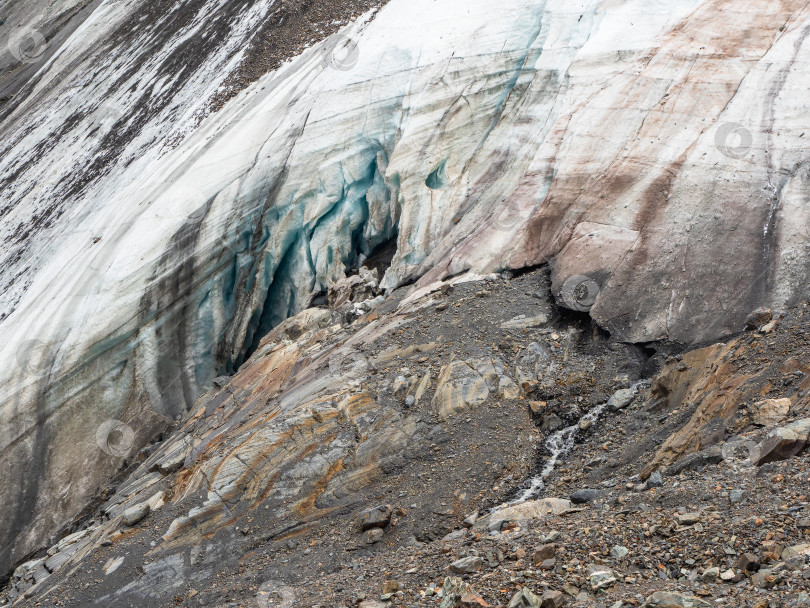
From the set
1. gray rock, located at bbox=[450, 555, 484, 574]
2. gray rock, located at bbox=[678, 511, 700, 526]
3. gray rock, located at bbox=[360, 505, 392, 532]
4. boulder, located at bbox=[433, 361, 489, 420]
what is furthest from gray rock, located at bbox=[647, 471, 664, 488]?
gray rock, located at bbox=[360, 505, 392, 532]

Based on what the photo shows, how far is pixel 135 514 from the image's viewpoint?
14.3m

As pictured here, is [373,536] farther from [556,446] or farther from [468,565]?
[556,446]

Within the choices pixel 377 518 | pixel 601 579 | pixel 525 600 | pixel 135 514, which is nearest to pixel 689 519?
pixel 601 579

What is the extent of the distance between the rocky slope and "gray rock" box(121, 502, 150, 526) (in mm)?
43

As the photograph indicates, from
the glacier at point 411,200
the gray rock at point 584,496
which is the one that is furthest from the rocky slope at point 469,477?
the glacier at point 411,200

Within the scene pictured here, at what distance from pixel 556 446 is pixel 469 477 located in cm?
156

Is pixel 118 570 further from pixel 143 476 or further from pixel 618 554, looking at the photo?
pixel 618 554

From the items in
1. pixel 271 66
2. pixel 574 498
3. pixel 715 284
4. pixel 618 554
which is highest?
pixel 271 66

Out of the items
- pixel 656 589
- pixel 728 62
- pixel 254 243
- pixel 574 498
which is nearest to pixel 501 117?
pixel 728 62

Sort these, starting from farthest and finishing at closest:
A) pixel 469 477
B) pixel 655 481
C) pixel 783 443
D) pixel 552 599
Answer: pixel 469 477, pixel 655 481, pixel 783 443, pixel 552 599

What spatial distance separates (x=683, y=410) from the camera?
12.4 m

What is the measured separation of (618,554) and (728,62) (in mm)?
12539

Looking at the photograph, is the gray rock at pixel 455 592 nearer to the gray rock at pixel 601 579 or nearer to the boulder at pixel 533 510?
the gray rock at pixel 601 579

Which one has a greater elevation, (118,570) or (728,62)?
(118,570)
